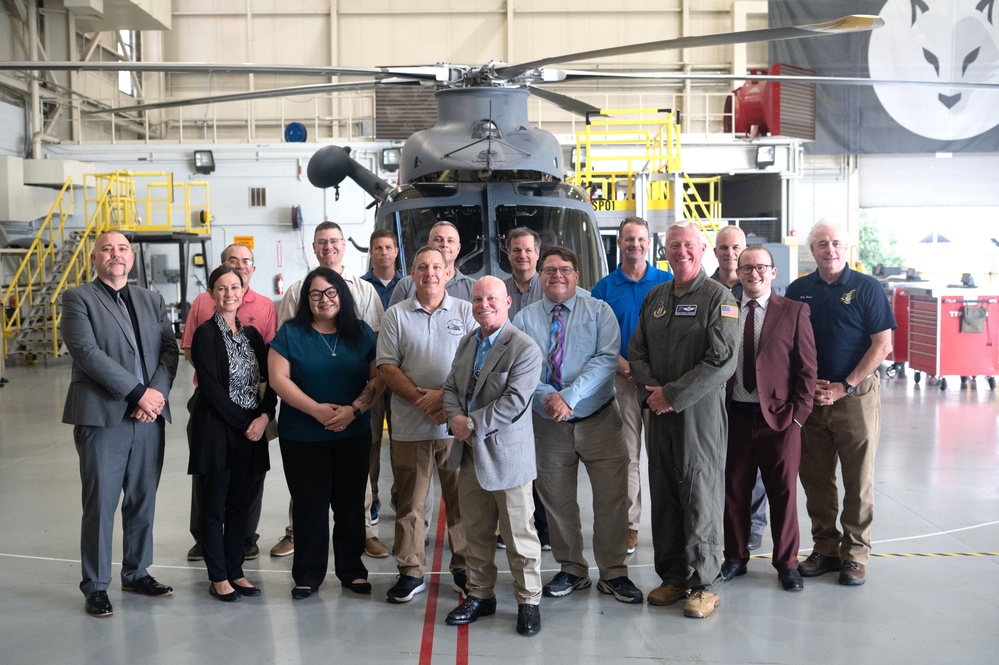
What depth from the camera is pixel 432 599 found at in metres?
4.48

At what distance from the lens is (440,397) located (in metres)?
4.30

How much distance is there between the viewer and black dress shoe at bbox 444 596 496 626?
413 centimetres

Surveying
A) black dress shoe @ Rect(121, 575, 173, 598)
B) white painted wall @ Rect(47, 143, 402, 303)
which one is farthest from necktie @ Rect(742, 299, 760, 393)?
white painted wall @ Rect(47, 143, 402, 303)

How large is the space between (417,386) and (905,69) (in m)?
17.9

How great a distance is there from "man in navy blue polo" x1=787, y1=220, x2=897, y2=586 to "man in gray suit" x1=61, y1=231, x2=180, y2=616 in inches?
134

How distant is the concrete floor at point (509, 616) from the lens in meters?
3.83

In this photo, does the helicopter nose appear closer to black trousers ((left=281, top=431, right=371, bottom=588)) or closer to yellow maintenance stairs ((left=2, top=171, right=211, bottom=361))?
yellow maintenance stairs ((left=2, top=171, right=211, bottom=361))

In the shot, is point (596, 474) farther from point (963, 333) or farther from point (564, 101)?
point (963, 333)

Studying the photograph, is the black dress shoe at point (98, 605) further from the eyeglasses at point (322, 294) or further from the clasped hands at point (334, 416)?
the eyeglasses at point (322, 294)

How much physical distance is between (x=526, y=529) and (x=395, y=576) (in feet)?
3.62

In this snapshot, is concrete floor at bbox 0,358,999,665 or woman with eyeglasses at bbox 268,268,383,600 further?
woman with eyeglasses at bbox 268,268,383,600

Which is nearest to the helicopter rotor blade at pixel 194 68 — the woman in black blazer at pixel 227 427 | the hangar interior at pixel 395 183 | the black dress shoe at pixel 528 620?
the hangar interior at pixel 395 183

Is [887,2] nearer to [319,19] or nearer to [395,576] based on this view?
[319,19]

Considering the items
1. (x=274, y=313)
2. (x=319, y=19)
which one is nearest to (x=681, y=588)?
(x=274, y=313)
